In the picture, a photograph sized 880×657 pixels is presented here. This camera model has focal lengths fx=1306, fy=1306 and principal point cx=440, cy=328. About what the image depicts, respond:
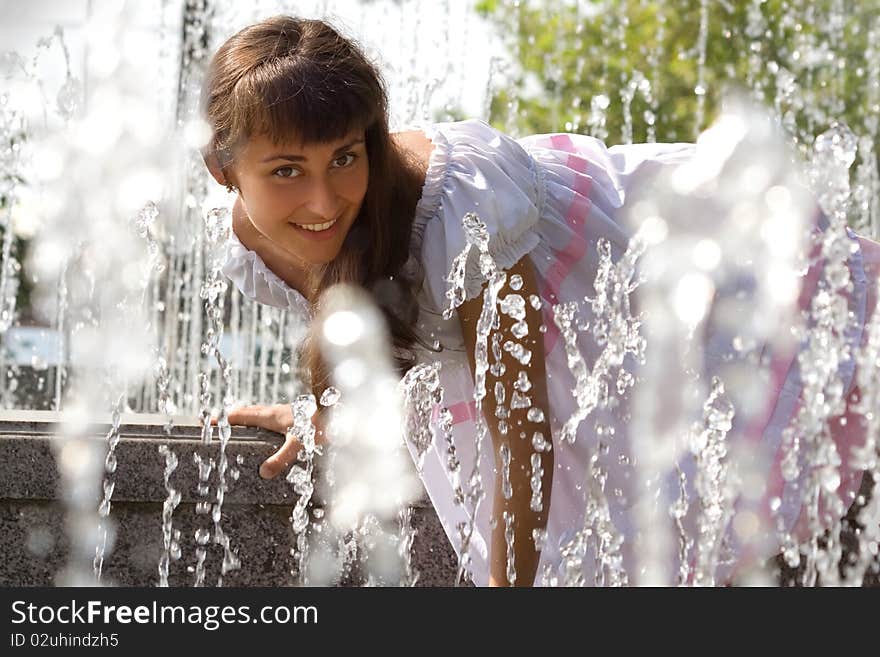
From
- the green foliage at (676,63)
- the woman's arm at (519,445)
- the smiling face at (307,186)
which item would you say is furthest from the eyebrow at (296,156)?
the green foliage at (676,63)

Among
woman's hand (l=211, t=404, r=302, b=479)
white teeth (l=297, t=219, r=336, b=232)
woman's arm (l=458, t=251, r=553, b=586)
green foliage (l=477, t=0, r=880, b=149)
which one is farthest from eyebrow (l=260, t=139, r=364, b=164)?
green foliage (l=477, t=0, r=880, b=149)

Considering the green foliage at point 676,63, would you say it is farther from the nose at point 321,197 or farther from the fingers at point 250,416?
the nose at point 321,197

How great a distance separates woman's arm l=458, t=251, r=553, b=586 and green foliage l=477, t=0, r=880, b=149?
915cm

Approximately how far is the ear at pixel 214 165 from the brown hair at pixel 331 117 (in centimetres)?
2

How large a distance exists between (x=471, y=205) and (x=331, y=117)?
323 millimetres

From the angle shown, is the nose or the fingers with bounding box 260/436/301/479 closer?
the nose

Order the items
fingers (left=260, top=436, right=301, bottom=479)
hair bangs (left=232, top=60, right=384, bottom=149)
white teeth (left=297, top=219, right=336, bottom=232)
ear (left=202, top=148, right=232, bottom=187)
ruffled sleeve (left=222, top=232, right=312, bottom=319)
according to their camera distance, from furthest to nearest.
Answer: fingers (left=260, top=436, right=301, bottom=479) → ruffled sleeve (left=222, top=232, right=312, bottom=319) → ear (left=202, top=148, right=232, bottom=187) → white teeth (left=297, top=219, right=336, bottom=232) → hair bangs (left=232, top=60, right=384, bottom=149)

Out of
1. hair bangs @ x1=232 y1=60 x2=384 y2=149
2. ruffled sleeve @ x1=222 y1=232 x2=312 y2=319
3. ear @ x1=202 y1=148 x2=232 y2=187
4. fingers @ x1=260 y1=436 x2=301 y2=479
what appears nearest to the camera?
hair bangs @ x1=232 y1=60 x2=384 y2=149

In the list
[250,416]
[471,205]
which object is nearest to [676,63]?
[250,416]

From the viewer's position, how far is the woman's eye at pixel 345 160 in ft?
8.26

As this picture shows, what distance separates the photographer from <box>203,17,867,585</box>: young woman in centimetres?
249

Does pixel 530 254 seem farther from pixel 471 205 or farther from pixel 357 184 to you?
pixel 357 184

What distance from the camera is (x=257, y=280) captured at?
297 centimetres

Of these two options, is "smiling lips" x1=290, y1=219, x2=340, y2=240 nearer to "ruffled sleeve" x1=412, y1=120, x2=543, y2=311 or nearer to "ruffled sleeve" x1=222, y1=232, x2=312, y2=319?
"ruffled sleeve" x1=412, y1=120, x2=543, y2=311
